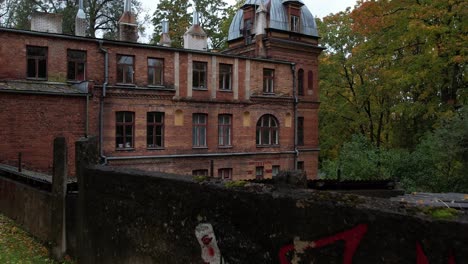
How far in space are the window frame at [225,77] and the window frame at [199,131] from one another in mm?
2199

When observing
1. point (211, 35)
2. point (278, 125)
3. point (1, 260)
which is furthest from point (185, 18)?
point (1, 260)

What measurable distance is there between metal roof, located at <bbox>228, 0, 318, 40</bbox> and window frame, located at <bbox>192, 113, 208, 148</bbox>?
8745 mm

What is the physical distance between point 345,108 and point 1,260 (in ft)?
101

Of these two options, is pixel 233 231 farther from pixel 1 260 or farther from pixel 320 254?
pixel 1 260

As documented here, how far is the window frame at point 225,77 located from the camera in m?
26.4

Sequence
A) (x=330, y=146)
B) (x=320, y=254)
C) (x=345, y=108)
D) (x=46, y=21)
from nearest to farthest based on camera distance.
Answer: (x=320, y=254), (x=46, y=21), (x=345, y=108), (x=330, y=146)

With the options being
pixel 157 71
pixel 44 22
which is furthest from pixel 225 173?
pixel 44 22

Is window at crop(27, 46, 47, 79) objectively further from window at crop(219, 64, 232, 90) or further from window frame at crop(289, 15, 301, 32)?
window frame at crop(289, 15, 301, 32)

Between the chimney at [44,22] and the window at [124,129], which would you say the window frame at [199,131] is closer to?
the window at [124,129]

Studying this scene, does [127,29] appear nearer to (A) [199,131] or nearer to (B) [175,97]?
(B) [175,97]

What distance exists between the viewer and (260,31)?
29500 mm

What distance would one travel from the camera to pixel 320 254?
3727 millimetres

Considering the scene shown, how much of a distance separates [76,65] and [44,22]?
4013 millimetres

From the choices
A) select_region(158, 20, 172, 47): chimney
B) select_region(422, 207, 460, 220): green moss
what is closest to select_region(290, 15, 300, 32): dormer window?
select_region(158, 20, 172, 47): chimney
